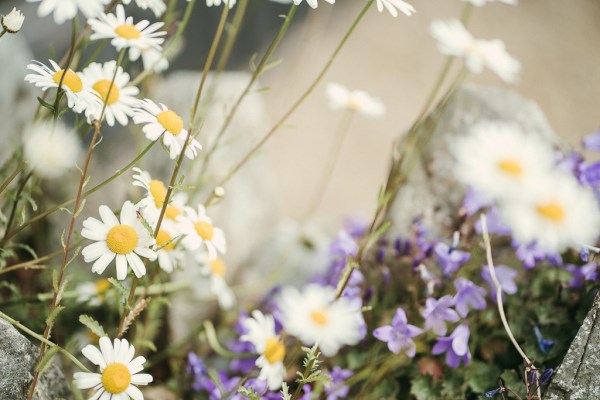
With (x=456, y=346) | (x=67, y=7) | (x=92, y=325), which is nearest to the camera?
(x=67, y=7)

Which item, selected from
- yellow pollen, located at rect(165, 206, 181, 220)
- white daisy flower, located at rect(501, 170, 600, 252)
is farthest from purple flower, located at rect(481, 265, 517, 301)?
yellow pollen, located at rect(165, 206, 181, 220)

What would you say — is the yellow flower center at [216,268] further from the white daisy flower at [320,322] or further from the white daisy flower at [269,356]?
the white daisy flower at [320,322]

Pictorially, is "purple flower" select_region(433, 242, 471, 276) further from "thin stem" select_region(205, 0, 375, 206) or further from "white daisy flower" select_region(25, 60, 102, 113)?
"white daisy flower" select_region(25, 60, 102, 113)

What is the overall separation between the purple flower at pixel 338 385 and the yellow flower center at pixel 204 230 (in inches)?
16.7

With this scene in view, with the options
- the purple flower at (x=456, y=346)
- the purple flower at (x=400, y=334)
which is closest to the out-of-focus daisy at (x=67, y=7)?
the purple flower at (x=400, y=334)

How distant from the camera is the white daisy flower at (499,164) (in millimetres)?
823

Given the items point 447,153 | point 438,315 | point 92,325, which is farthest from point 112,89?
point 447,153

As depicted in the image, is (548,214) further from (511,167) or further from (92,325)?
(92,325)

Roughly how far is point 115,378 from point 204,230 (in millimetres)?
298

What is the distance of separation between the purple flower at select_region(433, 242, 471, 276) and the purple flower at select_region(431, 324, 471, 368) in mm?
154

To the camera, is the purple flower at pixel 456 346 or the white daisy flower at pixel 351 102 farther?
the white daisy flower at pixel 351 102

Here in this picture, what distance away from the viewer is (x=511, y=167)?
34.5 inches

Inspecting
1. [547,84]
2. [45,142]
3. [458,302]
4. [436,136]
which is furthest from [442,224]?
[547,84]

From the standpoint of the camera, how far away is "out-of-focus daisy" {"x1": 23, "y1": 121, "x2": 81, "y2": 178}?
3.71 ft
